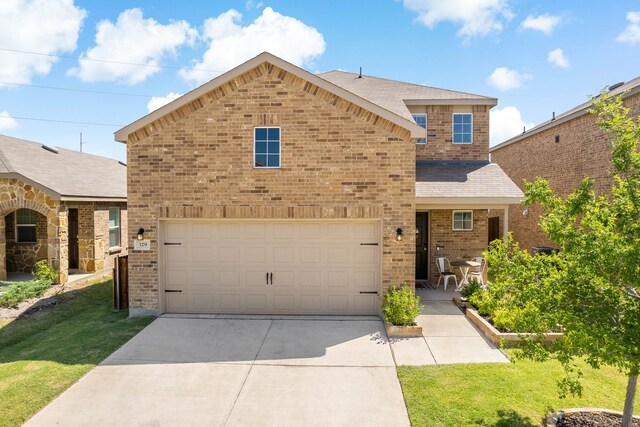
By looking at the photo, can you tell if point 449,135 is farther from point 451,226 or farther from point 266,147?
point 266,147

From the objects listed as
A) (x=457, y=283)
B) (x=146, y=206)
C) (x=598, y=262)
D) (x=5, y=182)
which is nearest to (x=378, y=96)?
(x=457, y=283)

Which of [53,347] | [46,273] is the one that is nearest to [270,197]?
[53,347]

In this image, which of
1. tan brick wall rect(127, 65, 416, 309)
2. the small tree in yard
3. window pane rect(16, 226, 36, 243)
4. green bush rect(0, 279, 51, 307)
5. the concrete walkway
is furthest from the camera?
window pane rect(16, 226, 36, 243)

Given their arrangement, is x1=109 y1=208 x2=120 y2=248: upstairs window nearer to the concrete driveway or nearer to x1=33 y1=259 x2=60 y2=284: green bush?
x1=33 y1=259 x2=60 y2=284: green bush

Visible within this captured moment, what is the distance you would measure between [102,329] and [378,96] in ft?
38.0

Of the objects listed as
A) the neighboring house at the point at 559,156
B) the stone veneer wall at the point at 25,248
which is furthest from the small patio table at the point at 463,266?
the stone veneer wall at the point at 25,248

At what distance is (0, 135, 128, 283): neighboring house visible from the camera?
12.7 meters

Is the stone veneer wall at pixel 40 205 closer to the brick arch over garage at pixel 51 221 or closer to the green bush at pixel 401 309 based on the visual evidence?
the brick arch over garage at pixel 51 221

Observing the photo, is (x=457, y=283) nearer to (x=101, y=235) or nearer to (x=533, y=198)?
(x=533, y=198)

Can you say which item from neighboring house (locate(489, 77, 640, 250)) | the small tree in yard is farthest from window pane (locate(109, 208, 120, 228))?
neighboring house (locate(489, 77, 640, 250))

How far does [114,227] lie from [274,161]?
11.1m

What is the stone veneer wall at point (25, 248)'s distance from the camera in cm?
1414

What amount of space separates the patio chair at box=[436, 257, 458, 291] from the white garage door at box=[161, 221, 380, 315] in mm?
3885

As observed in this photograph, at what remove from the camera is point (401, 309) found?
8180 mm
